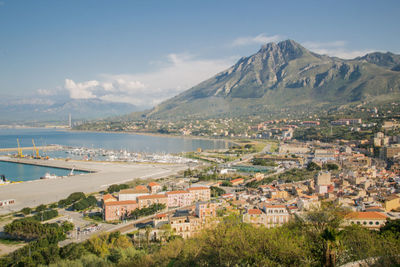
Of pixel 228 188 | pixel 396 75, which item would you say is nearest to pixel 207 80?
pixel 396 75

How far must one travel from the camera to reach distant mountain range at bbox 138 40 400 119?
203 feet

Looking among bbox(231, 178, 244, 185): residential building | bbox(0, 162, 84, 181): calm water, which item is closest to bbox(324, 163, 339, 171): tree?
bbox(231, 178, 244, 185): residential building

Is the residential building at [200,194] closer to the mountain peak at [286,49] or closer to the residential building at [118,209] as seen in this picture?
the residential building at [118,209]

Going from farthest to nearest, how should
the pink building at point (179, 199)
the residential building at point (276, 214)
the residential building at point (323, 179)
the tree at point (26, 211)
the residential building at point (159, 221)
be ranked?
the residential building at point (323, 179)
the pink building at point (179, 199)
the tree at point (26, 211)
the residential building at point (159, 221)
the residential building at point (276, 214)

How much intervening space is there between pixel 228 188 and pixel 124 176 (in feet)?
25.0

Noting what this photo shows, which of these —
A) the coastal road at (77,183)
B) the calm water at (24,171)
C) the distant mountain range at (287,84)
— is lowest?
the calm water at (24,171)

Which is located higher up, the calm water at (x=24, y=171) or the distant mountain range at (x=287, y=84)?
the distant mountain range at (x=287, y=84)

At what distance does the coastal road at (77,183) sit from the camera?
604 inches

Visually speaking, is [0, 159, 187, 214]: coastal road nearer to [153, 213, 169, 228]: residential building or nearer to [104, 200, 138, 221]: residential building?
[104, 200, 138, 221]: residential building

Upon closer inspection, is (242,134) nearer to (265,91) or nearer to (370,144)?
(370,144)

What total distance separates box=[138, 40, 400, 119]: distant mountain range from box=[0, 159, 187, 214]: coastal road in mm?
43462

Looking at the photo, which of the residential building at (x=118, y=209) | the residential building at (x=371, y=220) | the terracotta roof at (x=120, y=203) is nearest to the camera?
the residential building at (x=371, y=220)

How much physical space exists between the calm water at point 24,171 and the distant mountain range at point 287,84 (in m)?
48.9

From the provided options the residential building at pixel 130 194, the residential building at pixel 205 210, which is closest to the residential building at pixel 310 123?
the residential building at pixel 130 194
